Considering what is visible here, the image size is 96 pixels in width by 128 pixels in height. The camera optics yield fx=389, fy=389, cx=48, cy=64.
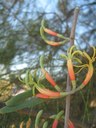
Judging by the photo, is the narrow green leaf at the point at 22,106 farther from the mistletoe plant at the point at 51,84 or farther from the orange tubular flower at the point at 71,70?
the orange tubular flower at the point at 71,70

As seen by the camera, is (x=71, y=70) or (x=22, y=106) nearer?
(x=71, y=70)

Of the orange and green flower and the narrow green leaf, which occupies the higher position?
the orange and green flower

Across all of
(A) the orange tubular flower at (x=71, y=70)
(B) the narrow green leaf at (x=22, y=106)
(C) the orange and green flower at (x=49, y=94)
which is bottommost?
→ (B) the narrow green leaf at (x=22, y=106)

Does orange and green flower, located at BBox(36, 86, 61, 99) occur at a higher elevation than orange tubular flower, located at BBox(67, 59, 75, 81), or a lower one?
lower

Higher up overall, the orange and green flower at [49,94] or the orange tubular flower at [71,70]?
the orange tubular flower at [71,70]

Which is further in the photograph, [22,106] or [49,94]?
[22,106]

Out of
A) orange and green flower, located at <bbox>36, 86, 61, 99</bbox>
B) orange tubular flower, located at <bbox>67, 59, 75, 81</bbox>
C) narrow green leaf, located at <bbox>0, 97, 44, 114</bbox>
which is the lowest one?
narrow green leaf, located at <bbox>0, 97, 44, 114</bbox>

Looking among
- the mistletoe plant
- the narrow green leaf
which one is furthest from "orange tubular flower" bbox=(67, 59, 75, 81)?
the narrow green leaf

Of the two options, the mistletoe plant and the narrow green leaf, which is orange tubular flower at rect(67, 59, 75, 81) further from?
the narrow green leaf

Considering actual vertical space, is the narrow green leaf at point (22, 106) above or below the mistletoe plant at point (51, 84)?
below

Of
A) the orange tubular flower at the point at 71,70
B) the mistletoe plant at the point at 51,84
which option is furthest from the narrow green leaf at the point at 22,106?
the orange tubular flower at the point at 71,70

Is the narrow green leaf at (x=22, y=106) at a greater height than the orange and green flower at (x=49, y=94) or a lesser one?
lesser

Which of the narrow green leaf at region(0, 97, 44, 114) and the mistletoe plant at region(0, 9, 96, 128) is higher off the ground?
the mistletoe plant at region(0, 9, 96, 128)

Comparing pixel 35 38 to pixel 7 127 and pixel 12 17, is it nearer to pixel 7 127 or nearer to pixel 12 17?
pixel 12 17
